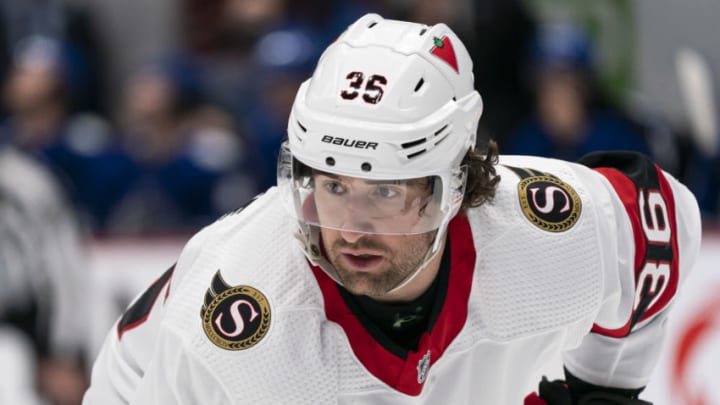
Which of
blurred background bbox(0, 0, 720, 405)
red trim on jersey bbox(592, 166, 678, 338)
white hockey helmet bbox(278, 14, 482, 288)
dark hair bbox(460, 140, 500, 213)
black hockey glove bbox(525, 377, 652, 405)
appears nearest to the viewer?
white hockey helmet bbox(278, 14, 482, 288)

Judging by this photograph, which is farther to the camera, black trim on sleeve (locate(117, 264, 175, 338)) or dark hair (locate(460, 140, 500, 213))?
black trim on sleeve (locate(117, 264, 175, 338))

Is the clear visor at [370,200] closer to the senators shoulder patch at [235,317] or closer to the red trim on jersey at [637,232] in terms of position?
the senators shoulder patch at [235,317]

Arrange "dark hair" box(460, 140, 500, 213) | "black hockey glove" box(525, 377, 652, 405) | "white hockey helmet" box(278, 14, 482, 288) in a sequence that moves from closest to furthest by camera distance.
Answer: "white hockey helmet" box(278, 14, 482, 288) → "dark hair" box(460, 140, 500, 213) → "black hockey glove" box(525, 377, 652, 405)

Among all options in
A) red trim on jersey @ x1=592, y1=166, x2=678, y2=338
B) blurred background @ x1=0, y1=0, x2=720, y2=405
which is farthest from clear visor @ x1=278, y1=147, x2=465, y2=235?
blurred background @ x1=0, y1=0, x2=720, y2=405

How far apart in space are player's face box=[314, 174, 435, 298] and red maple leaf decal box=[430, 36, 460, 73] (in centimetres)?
28

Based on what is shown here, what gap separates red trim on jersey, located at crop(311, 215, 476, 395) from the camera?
3051 millimetres

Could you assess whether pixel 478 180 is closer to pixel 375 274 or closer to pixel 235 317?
pixel 375 274

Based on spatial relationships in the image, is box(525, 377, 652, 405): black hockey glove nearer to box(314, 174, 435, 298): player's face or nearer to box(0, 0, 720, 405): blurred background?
box(314, 174, 435, 298): player's face

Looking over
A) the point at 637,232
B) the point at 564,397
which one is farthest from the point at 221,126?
the point at 637,232

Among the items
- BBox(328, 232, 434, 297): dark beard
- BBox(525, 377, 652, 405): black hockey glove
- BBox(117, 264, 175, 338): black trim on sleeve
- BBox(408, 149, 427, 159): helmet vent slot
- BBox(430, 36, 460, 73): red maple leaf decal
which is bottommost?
BBox(525, 377, 652, 405): black hockey glove

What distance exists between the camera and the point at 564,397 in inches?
140

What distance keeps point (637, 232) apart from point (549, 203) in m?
0.29

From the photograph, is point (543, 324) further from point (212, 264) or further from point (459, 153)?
point (212, 264)

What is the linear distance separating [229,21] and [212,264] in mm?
3617
